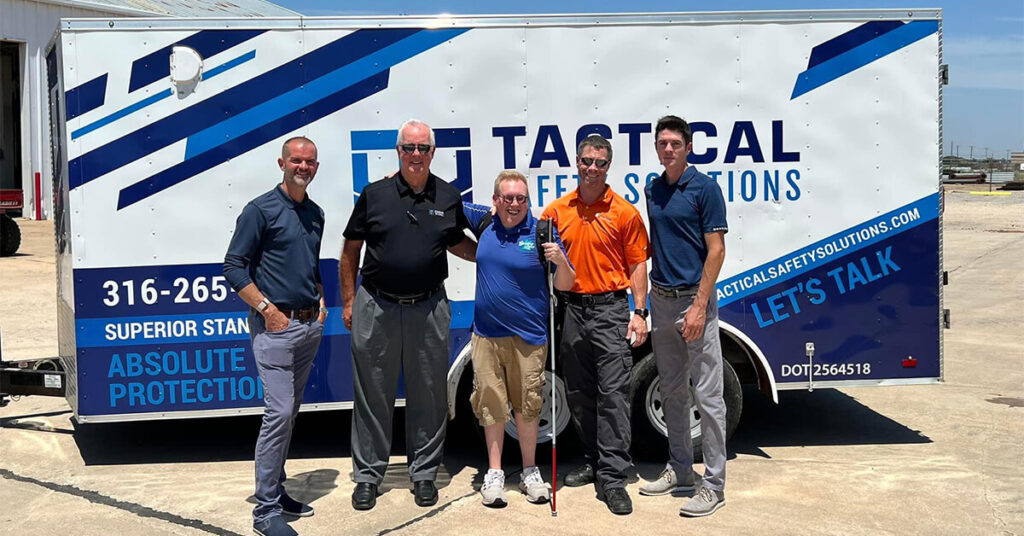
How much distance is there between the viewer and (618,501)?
180 inches

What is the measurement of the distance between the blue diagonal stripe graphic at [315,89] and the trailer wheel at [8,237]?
13476mm

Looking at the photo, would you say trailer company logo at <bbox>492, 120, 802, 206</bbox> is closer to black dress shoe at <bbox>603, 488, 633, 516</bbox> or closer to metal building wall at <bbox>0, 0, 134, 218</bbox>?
black dress shoe at <bbox>603, 488, 633, 516</bbox>

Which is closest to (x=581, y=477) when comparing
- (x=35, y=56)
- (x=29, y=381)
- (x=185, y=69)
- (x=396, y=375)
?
(x=396, y=375)

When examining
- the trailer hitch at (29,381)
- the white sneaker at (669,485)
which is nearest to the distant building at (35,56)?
the trailer hitch at (29,381)

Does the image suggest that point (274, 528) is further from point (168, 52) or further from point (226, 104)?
point (168, 52)

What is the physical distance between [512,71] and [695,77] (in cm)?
108

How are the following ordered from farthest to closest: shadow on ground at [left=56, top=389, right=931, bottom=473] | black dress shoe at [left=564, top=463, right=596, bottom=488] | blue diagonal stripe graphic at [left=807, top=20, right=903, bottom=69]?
1. shadow on ground at [left=56, top=389, right=931, bottom=473]
2. blue diagonal stripe graphic at [left=807, top=20, right=903, bottom=69]
3. black dress shoe at [left=564, top=463, right=596, bottom=488]

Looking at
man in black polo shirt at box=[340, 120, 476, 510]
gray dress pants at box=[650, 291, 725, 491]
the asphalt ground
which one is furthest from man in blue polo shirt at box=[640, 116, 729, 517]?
man in black polo shirt at box=[340, 120, 476, 510]

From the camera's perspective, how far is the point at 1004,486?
500 centimetres

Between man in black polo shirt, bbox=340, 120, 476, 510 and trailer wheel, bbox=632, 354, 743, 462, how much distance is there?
1.21 m

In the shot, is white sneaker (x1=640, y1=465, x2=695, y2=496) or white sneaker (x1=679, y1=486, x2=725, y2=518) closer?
white sneaker (x1=679, y1=486, x2=725, y2=518)

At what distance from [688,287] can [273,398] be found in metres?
2.11

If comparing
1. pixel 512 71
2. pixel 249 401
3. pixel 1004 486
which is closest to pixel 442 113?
pixel 512 71

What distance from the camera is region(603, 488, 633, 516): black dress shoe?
4.55m
